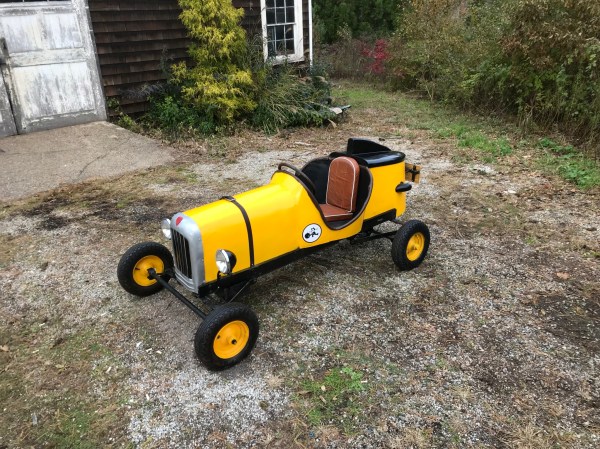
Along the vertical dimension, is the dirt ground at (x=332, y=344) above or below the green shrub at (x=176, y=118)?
below

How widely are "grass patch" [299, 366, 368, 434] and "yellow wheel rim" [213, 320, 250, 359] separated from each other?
1.51 ft

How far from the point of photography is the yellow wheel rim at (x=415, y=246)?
3.94 metres

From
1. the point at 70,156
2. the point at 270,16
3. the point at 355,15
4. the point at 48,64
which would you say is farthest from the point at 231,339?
the point at 355,15

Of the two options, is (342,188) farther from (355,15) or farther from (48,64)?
(355,15)

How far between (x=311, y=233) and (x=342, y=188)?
59 cm

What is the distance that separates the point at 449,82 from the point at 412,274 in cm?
764

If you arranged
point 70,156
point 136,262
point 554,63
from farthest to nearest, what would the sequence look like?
point 554,63 → point 70,156 → point 136,262

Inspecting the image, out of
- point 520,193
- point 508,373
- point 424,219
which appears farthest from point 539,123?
point 508,373

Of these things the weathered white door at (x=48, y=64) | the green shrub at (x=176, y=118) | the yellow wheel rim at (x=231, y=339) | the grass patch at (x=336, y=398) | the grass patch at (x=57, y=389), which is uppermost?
the weathered white door at (x=48, y=64)

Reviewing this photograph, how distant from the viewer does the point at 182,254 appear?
9.95 ft

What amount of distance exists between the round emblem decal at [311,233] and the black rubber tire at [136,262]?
41.3 inches

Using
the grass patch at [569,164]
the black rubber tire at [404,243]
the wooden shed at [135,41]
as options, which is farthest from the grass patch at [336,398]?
the wooden shed at [135,41]

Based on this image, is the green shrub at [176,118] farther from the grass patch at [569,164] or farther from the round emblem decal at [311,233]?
the grass patch at [569,164]

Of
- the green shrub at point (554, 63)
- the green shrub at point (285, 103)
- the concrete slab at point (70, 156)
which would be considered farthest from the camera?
the green shrub at point (285, 103)
